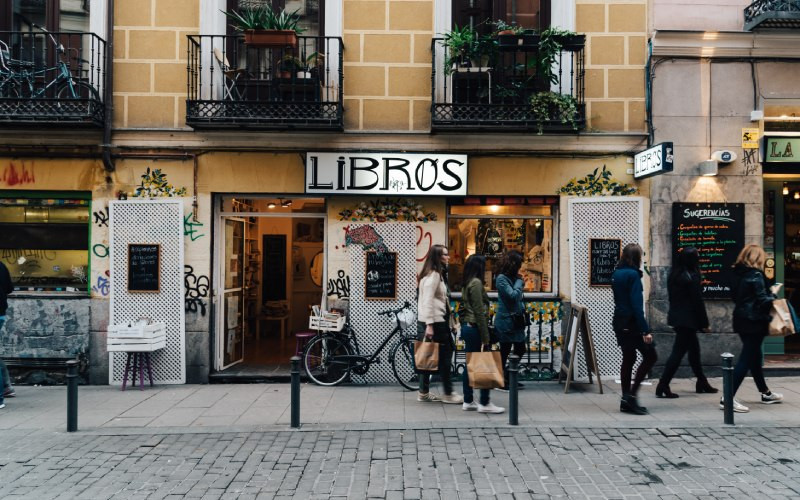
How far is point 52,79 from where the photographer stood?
30.5 ft

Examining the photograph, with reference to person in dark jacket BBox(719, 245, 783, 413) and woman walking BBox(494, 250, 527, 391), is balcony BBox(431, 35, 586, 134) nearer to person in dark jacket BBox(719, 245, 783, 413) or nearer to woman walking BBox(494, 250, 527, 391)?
woman walking BBox(494, 250, 527, 391)

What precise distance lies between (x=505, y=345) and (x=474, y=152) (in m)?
3.07

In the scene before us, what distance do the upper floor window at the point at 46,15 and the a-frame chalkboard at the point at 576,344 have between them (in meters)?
8.51

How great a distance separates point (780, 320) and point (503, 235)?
3865 mm

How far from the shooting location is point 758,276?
23.9ft

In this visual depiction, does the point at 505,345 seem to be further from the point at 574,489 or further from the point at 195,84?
the point at 195,84

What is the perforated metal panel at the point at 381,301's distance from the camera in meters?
9.17

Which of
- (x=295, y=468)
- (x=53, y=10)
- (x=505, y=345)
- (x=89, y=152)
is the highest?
(x=53, y=10)

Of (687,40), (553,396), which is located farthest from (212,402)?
(687,40)

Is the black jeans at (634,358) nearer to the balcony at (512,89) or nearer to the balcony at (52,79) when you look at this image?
the balcony at (512,89)

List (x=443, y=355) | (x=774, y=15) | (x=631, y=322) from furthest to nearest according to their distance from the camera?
(x=774, y=15) < (x=443, y=355) < (x=631, y=322)

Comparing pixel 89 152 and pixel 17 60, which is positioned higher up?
pixel 17 60

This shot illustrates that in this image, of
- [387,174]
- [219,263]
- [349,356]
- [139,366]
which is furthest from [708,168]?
[139,366]

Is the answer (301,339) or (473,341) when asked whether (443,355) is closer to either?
(473,341)
